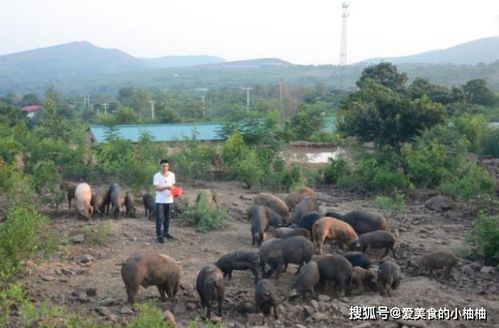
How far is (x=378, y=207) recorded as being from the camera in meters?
14.9

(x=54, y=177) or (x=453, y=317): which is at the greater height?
(x=54, y=177)

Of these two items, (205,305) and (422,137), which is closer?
(205,305)

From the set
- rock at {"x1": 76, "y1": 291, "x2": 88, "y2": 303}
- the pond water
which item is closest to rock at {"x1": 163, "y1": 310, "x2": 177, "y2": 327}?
rock at {"x1": 76, "y1": 291, "x2": 88, "y2": 303}

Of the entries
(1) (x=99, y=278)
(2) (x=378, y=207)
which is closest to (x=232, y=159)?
A: (2) (x=378, y=207)

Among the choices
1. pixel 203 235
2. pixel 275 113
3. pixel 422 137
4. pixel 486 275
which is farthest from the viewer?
pixel 275 113

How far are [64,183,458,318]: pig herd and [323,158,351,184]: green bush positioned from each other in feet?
20.5

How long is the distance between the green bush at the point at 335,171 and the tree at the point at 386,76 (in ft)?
54.1

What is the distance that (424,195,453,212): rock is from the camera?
14.7 metres

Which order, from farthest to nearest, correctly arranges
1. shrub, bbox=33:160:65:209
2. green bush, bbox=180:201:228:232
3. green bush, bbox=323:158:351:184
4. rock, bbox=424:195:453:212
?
1. green bush, bbox=323:158:351:184
2. rock, bbox=424:195:453:212
3. shrub, bbox=33:160:65:209
4. green bush, bbox=180:201:228:232

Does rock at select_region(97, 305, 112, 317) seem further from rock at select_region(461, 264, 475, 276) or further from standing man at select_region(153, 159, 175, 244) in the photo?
rock at select_region(461, 264, 475, 276)

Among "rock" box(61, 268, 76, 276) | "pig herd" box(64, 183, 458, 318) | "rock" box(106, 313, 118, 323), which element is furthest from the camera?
"rock" box(61, 268, 76, 276)

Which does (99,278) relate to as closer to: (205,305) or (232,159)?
(205,305)

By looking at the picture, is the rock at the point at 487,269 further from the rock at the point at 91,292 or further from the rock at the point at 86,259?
the rock at the point at 86,259

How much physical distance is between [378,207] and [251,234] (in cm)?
443
